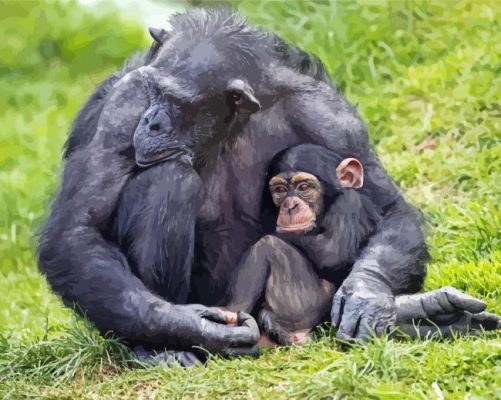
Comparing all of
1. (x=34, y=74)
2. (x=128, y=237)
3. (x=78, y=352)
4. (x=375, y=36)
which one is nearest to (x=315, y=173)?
(x=128, y=237)

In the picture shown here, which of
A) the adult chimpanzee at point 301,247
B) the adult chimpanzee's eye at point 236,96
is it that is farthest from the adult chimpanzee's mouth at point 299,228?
the adult chimpanzee's eye at point 236,96

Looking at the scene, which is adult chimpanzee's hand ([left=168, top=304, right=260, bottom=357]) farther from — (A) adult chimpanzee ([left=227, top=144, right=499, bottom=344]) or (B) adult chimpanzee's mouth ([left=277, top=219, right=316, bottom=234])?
(B) adult chimpanzee's mouth ([left=277, top=219, right=316, bottom=234])

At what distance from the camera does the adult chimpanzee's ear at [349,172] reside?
5035 millimetres

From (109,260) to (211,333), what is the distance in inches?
21.0

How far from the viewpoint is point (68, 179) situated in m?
5.08

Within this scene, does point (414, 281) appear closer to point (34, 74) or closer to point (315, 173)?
point (315, 173)

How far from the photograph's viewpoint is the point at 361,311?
15.7 feet

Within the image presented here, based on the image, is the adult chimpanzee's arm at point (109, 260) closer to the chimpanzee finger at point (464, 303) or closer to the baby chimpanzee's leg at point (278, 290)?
the baby chimpanzee's leg at point (278, 290)

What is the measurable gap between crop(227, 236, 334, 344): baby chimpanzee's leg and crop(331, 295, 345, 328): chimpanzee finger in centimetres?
18

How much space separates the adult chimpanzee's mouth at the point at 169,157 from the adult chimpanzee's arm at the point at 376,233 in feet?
1.78

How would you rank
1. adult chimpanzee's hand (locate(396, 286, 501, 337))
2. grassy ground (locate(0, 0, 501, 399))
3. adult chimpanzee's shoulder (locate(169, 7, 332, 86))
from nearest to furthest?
1. grassy ground (locate(0, 0, 501, 399))
2. adult chimpanzee's hand (locate(396, 286, 501, 337))
3. adult chimpanzee's shoulder (locate(169, 7, 332, 86))

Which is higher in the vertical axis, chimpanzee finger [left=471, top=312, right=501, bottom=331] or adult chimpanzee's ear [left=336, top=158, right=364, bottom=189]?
adult chimpanzee's ear [left=336, top=158, right=364, bottom=189]

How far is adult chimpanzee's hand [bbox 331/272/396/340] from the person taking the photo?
15.6ft

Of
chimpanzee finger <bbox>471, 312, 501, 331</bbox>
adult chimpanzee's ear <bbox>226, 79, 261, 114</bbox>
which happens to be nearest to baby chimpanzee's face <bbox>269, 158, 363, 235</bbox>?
adult chimpanzee's ear <bbox>226, 79, 261, 114</bbox>
